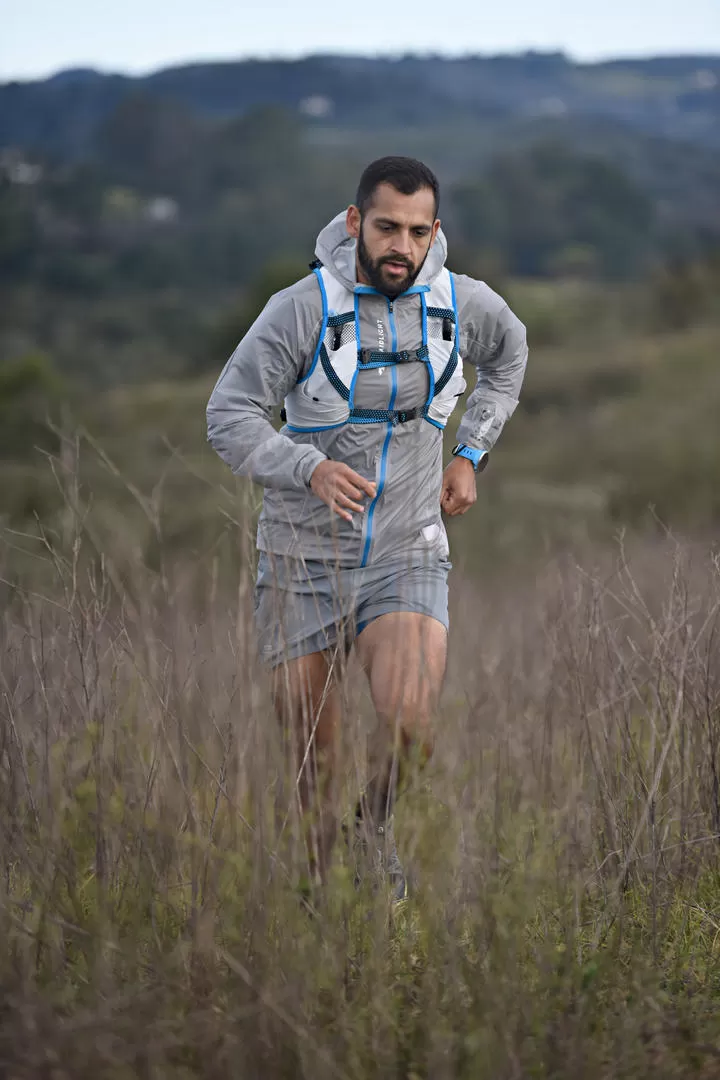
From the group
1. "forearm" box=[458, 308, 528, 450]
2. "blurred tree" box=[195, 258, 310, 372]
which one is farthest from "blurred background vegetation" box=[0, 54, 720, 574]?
"forearm" box=[458, 308, 528, 450]

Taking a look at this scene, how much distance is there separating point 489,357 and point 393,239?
0.59 m

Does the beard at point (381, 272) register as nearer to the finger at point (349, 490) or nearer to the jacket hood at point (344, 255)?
the jacket hood at point (344, 255)

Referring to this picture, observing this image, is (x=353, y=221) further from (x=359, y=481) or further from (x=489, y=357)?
(x=359, y=481)

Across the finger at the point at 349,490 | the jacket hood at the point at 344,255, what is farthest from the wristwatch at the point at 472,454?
Result: the finger at the point at 349,490

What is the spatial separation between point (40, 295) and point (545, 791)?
75881mm

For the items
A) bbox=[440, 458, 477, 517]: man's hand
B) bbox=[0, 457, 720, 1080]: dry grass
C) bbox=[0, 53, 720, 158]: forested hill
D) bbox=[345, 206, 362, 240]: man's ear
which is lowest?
bbox=[0, 457, 720, 1080]: dry grass

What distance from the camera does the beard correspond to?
3.59 meters

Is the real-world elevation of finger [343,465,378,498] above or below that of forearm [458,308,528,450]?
below

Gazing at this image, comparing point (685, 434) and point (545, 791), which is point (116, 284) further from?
point (545, 791)

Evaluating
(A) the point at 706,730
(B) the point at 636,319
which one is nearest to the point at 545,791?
(A) the point at 706,730

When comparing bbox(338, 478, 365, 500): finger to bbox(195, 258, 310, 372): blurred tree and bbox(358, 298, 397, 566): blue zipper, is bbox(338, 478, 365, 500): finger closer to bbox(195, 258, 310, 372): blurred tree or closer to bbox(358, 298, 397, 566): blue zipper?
bbox(358, 298, 397, 566): blue zipper

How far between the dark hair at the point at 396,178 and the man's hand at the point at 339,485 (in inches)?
30.7

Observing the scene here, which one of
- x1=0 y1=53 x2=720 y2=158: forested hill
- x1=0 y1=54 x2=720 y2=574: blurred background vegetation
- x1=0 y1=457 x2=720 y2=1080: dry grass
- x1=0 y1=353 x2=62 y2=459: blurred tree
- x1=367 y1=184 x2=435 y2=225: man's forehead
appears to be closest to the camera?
x1=0 y1=457 x2=720 y2=1080: dry grass

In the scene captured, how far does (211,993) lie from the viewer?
2.67 metres
